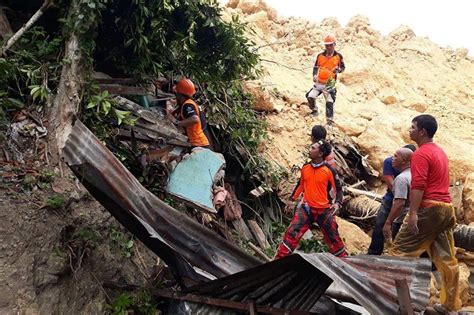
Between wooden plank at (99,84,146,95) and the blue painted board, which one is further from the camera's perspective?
wooden plank at (99,84,146,95)

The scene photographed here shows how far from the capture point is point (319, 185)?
5.14 m

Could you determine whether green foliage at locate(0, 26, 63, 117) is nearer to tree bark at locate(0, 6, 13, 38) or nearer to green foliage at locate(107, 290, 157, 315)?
tree bark at locate(0, 6, 13, 38)

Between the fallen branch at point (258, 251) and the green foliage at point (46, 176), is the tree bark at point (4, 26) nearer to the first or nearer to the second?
the green foliage at point (46, 176)

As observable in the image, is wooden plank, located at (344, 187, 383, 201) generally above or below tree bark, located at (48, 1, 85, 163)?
below

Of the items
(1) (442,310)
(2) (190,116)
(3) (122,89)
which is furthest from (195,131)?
(1) (442,310)

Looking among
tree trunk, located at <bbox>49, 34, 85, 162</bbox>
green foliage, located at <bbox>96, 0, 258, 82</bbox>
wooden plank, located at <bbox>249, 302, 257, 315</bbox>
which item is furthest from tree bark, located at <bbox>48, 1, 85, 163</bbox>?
wooden plank, located at <bbox>249, 302, 257, 315</bbox>

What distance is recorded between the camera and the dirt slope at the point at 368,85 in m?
9.28

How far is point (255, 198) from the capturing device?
22.8 ft

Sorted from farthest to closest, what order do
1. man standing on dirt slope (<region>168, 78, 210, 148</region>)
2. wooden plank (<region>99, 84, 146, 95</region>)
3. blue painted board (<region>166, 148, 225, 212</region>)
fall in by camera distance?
man standing on dirt slope (<region>168, 78, 210, 148</region>) → wooden plank (<region>99, 84, 146, 95</region>) → blue painted board (<region>166, 148, 225, 212</region>)

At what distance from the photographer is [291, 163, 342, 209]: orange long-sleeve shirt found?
5.14m

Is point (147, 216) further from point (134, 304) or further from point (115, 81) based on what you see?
point (115, 81)

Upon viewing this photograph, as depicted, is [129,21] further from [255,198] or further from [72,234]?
[255,198]

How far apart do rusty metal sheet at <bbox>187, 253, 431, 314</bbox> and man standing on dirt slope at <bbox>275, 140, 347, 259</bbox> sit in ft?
5.71

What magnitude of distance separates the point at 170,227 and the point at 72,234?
37.0 inches
